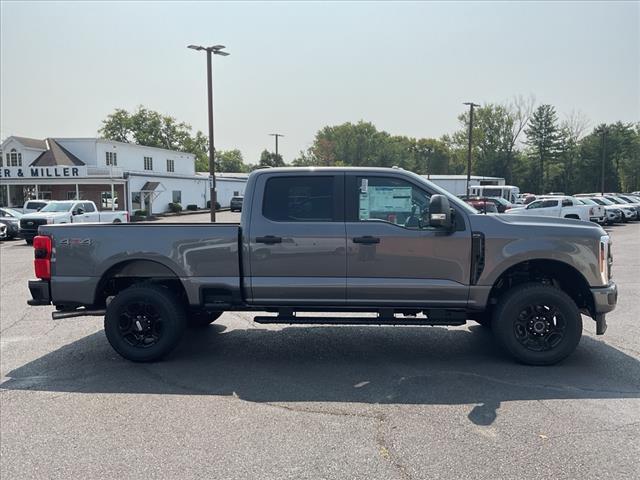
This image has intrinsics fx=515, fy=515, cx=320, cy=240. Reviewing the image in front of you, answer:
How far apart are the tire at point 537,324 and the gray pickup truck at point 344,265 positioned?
1 cm

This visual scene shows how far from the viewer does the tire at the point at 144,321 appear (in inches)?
218

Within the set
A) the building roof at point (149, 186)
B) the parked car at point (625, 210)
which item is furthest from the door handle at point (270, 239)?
the building roof at point (149, 186)

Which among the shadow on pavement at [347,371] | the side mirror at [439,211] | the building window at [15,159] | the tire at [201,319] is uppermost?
the building window at [15,159]

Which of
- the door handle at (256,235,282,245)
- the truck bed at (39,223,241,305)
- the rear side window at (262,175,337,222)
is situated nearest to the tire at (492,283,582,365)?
the rear side window at (262,175,337,222)

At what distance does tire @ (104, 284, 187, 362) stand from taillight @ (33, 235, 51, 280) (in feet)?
2.68

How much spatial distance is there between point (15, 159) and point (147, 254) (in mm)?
47991

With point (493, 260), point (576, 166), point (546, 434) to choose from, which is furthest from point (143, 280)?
point (576, 166)

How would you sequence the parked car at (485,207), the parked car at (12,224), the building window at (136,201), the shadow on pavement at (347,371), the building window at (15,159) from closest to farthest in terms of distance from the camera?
the shadow on pavement at (347,371) < the parked car at (485,207) < the parked car at (12,224) < the building window at (136,201) < the building window at (15,159)

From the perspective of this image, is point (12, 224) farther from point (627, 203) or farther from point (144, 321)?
point (627, 203)

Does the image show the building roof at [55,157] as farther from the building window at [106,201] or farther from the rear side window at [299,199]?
the rear side window at [299,199]

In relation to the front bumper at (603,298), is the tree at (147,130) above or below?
above

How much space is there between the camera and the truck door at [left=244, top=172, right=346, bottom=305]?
5.36 m

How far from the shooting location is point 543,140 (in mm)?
81938

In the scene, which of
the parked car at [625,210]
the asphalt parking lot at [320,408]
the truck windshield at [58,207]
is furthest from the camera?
the parked car at [625,210]
